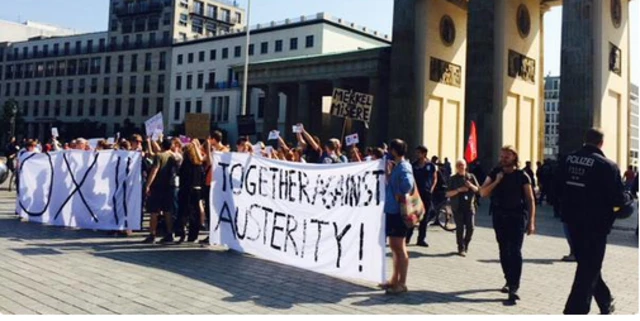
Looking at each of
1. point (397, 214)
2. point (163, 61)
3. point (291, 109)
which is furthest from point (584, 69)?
point (163, 61)

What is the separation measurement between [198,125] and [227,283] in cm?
943

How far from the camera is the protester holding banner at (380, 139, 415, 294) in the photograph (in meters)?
7.41

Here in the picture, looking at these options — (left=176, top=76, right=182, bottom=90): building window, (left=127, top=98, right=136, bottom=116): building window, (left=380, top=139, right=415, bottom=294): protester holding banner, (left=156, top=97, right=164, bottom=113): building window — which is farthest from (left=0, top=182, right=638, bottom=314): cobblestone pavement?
(left=127, top=98, right=136, bottom=116): building window

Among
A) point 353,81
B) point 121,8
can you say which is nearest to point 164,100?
point 121,8

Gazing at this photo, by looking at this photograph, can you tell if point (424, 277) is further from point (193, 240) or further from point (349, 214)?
point (193, 240)

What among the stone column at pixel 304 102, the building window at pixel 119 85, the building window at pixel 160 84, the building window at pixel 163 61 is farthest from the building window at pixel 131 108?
the stone column at pixel 304 102

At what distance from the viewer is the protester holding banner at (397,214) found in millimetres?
7414

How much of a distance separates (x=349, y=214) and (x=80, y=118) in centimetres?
8828

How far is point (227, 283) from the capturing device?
7.63m

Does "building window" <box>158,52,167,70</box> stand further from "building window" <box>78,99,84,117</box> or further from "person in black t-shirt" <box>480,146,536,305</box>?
"person in black t-shirt" <box>480,146,536,305</box>

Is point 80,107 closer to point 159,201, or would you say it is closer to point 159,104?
point 159,104

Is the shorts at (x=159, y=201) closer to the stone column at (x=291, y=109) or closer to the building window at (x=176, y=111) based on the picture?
the stone column at (x=291, y=109)

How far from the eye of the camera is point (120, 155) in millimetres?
12383

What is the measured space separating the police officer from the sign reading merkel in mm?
11337
